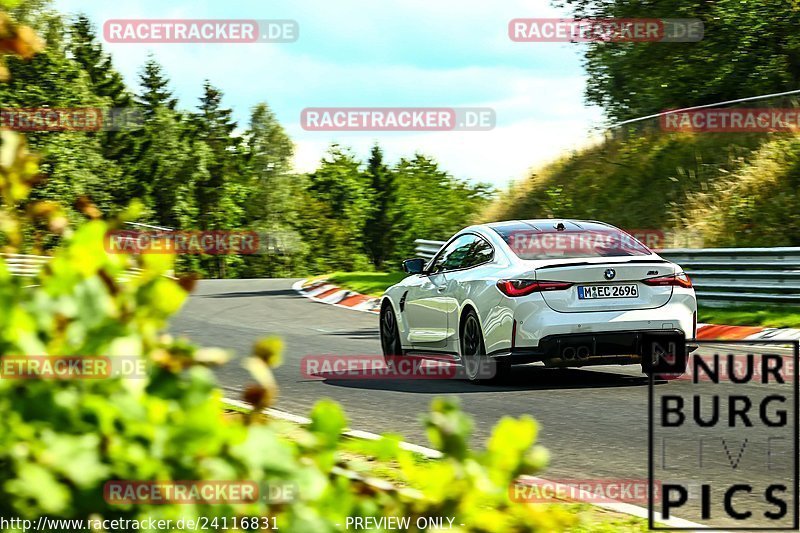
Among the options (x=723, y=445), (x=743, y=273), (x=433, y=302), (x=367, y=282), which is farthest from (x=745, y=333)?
(x=367, y=282)

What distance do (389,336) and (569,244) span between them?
305cm

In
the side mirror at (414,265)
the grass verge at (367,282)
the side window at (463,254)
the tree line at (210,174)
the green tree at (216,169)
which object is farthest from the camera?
the green tree at (216,169)

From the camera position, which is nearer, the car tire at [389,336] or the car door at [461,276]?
the car door at [461,276]

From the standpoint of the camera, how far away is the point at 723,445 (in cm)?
755

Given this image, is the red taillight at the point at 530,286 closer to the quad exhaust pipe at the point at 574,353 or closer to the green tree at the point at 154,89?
the quad exhaust pipe at the point at 574,353

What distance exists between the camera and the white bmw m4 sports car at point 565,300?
10227 millimetres

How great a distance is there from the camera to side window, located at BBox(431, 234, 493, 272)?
11.3m

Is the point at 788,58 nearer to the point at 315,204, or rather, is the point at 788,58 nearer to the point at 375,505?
the point at 375,505

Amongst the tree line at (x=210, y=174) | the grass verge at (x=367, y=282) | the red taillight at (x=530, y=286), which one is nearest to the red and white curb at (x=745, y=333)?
the red taillight at (x=530, y=286)

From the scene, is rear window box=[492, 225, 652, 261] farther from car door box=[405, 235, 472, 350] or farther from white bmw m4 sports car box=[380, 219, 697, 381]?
car door box=[405, 235, 472, 350]

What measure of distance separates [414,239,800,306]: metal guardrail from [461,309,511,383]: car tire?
23.2 feet

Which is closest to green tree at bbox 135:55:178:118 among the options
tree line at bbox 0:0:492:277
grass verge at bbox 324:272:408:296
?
tree line at bbox 0:0:492:277

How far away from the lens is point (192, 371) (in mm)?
1927

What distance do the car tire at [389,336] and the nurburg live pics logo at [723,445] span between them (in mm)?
2991
